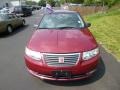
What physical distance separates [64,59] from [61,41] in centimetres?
68

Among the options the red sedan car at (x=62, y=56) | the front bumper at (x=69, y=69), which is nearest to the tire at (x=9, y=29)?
the red sedan car at (x=62, y=56)

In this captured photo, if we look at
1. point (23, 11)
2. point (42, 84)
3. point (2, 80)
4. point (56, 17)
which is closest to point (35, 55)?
point (42, 84)

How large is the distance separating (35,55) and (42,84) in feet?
2.52

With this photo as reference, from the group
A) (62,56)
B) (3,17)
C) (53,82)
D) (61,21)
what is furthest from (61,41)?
(3,17)

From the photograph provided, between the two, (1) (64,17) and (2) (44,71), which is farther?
(1) (64,17)

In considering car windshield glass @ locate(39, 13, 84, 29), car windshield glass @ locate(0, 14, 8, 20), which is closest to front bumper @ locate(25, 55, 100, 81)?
car windshield glass @ locate(39, 13, 84, 29)

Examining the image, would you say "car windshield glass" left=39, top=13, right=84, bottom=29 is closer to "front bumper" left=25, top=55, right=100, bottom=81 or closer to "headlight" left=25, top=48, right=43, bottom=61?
"headlight" left=25, top=48, right=43, bottom=61

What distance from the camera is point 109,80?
6203 mm

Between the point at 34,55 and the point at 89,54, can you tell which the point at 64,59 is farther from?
the point at 34,55

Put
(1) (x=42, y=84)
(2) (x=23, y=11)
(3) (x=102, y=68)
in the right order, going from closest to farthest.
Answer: (1) (x=42, y=84) → (3) (x=102, y=68) → (2) (x=23, y=11)

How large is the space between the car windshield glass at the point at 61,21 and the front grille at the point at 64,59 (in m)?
1.88

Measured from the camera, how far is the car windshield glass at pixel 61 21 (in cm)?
743

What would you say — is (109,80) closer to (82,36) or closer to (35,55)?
(82,36)

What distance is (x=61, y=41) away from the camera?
19.9 feet
